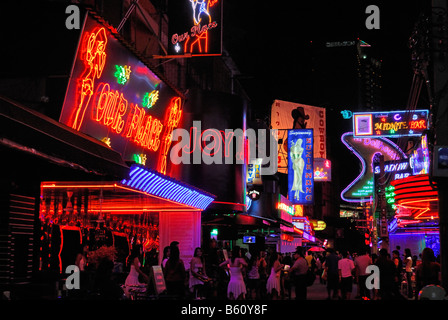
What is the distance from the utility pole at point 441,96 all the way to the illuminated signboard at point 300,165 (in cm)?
2045

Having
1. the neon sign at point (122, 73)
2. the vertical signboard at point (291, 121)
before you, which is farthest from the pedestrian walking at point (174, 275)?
the vertical signboard at point (291, 121)

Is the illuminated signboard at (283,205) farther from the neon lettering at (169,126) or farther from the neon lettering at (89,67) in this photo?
the neon lettering at (89,67)

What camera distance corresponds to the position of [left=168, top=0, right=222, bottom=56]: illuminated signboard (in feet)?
58.7

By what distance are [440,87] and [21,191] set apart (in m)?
8.57

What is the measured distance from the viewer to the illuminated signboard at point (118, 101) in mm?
13039

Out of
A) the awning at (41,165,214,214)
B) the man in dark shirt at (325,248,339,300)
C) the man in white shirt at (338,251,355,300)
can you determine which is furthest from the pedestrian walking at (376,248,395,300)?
the awning at (41,165,214,214)

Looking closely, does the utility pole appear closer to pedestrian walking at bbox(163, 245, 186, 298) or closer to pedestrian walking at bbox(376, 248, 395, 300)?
pedestrian walking at bbox(376, 248, 395, 300)

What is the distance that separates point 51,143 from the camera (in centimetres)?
909

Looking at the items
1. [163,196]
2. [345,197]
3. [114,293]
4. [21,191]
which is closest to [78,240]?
[163,196]

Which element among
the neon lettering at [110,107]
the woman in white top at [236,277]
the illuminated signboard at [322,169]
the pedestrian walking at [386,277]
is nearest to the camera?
the neon lettering at [110,107]

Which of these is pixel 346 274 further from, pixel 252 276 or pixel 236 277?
pixel 236 277

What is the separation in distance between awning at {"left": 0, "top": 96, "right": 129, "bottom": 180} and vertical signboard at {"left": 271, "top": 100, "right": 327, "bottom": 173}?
25501mm
